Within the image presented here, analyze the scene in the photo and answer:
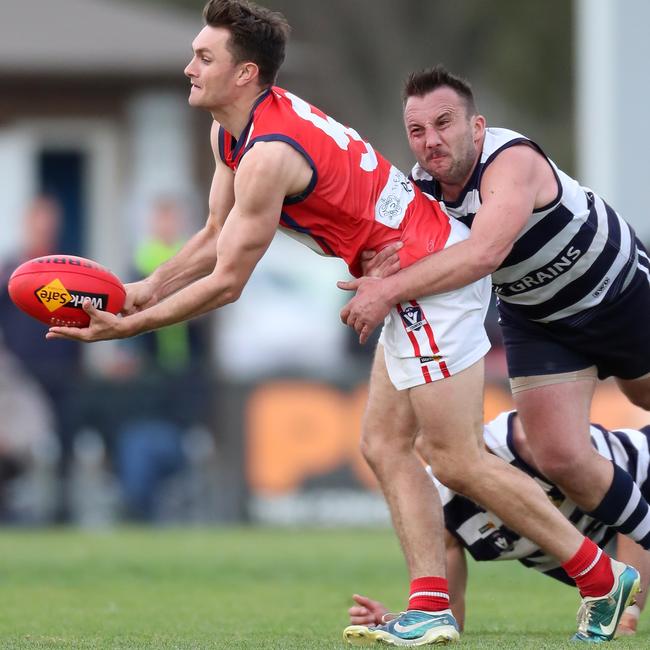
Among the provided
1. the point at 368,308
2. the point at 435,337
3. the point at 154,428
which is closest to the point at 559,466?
the point at 435,337

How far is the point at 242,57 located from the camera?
583 centimetres

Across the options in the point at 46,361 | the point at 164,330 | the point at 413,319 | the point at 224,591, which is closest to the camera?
the point at 413,319

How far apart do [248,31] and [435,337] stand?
1.32 metres

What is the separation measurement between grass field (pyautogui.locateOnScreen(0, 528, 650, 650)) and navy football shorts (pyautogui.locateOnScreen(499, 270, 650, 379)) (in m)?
1.07

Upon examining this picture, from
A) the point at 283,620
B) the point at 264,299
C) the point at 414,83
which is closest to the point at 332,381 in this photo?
the point at 264,299

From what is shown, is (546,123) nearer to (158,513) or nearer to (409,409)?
(158,513)

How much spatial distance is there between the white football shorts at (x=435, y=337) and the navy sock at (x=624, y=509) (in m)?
0.89

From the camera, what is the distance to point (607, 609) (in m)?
5.91

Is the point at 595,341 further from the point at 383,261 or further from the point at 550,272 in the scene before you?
the point at 383,261

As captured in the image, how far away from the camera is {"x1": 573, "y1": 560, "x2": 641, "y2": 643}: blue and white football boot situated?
5.88m

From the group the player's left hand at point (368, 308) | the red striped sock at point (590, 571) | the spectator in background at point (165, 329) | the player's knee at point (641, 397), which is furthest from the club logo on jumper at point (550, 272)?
the spectator in background at point (165, 329)

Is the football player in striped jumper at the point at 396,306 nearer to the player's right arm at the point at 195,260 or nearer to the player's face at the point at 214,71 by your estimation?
the player's face at the point at 214,71

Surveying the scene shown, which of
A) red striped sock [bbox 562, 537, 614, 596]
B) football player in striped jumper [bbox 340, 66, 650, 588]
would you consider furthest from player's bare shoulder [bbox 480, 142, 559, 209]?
red striped sock [bbox 562, 537, 614, 596]

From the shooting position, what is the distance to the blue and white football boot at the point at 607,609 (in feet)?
19.3
